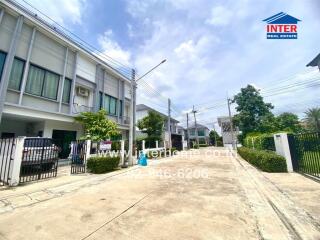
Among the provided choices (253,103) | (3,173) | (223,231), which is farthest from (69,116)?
(253,103)

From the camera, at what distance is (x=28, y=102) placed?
1088 centimetres

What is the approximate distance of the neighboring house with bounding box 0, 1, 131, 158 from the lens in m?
9.91

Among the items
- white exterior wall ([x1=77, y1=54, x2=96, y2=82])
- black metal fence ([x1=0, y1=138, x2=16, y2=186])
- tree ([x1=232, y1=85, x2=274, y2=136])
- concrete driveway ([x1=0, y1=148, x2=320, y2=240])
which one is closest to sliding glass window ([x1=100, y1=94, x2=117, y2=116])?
white exterior wall ([x1=77, y1=54, x2=96, y2=82])

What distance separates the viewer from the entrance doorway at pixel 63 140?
1323 centimetres

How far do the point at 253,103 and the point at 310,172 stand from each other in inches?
886

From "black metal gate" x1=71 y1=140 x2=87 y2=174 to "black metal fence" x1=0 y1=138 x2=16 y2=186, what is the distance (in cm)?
297

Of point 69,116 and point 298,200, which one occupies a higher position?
point 69,116

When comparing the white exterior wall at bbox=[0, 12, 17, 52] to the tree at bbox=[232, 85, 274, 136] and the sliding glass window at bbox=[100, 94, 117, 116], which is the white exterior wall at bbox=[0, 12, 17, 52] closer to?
the sliding glass window at bbox=[100, 94, 117, 116]

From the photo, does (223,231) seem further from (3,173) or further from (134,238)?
(3,173)

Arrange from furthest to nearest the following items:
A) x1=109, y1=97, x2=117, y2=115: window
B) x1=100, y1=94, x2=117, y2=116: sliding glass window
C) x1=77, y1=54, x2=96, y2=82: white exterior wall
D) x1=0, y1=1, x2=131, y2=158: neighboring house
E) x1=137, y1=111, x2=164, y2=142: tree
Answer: x1=137, y1=111, x2=164, y2=142: tree
x1=109, y1=97, x2=117, y2=115: window
x1=100, y1=94, x2=117, y2=116: sliding glass window
x1=77, y1=54, x2=96, y2=82: white exterior wall
x1=0, y1=1, x2=131, y2=158: neighboring house

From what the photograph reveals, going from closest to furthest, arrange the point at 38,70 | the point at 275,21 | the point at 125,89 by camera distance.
Answer: the point at 275,21 < the point at 38,70 < the point at 125,89

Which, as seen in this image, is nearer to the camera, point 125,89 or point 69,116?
point 69,116

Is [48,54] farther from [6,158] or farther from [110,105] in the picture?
[6,158]

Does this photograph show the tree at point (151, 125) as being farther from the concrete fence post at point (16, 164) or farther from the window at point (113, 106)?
the concrete fence post at point (16, 164)
